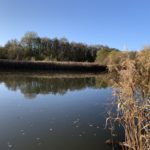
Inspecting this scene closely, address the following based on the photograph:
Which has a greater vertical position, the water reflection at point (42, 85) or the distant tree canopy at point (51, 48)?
the distant tree canopy at point (51, 48)

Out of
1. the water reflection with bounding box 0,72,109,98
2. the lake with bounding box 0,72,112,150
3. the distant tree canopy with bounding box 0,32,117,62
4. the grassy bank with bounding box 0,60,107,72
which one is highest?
the distant tree canopy with bounding box 0,32,117,62

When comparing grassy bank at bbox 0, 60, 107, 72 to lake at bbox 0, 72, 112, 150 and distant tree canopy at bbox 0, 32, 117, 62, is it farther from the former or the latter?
lake at bbox 0, 72, 112, 150

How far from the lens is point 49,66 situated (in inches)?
1544

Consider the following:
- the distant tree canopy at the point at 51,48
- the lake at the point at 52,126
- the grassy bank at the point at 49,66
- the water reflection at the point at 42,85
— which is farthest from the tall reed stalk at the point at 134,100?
the distant tree canopy at the point at 51,48

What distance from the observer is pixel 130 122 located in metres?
3.90

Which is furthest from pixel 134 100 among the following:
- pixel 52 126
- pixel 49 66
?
pixel 49 66

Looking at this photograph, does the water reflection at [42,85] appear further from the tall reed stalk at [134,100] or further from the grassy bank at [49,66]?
the tall reed stalk at [134,100]

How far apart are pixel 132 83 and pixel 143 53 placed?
43.5 inches

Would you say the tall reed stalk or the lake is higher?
the tall reed stalk

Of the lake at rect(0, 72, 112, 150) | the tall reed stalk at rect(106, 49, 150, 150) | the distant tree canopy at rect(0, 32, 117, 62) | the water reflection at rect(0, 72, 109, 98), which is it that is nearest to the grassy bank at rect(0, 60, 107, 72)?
the water reflection at rect(0, 72, 109, 98)

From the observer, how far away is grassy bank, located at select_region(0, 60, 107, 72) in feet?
117

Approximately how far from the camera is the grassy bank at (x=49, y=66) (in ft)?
117

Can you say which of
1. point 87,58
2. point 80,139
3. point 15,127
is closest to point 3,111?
point 15,127

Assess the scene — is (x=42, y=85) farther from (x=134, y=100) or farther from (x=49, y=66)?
(x=49, y=66)
